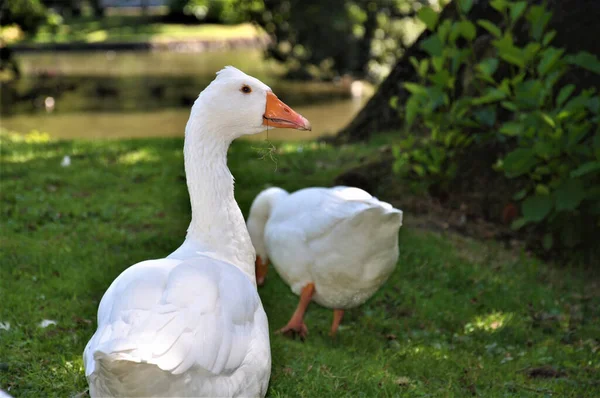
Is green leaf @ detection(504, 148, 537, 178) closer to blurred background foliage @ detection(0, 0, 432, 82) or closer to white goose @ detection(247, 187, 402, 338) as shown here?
white goose @ detection(247, 187, 402, 338)

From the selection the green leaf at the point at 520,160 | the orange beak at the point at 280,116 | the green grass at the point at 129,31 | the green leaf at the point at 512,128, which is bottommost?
the green grass at the point at 129,31

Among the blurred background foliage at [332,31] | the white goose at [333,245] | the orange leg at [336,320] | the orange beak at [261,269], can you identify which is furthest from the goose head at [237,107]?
the blurred background foliage at [332,31]

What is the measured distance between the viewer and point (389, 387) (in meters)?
4.28

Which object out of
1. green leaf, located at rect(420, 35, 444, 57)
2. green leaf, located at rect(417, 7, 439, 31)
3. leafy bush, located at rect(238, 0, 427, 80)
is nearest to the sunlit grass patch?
green leaf, located at rect(420, 35, 444, 57)

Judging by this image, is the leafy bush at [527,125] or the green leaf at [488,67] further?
the green leaf at [488,67]

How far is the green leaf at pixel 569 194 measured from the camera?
5.93 metres

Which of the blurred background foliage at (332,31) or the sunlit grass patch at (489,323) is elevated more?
the sunlit grass patch at (489,323)

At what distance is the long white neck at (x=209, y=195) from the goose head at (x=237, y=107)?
22mm

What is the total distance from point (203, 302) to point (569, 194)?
389 centimetres

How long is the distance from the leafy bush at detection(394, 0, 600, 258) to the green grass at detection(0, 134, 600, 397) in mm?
582

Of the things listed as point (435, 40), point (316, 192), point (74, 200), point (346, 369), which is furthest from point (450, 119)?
point (74, 200)

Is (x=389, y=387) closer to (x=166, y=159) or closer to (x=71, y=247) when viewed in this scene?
(x=71, y=247)

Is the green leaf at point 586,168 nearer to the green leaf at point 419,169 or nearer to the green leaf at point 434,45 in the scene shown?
the green leaf at point 419,169

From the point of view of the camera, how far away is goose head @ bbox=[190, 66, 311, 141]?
3654 millimetres
